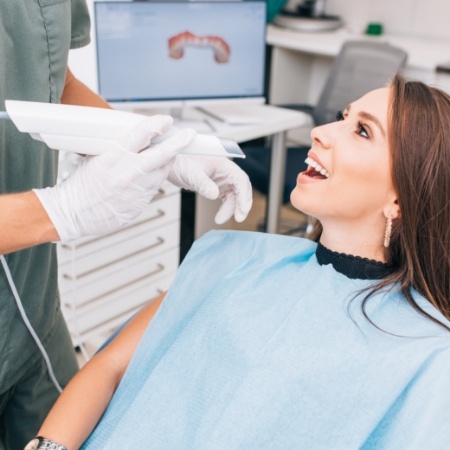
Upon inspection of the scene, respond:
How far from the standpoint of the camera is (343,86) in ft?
9.11

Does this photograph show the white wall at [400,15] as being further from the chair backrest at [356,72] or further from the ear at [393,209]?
the ear at [393,209]

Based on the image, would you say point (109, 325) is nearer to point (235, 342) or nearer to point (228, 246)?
point (228, 246)

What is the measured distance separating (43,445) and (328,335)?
499mm

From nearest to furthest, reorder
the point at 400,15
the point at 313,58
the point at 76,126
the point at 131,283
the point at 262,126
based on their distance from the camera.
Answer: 1. the point at 76,126
2. the point at 131,283
3. the point at 262,126
4. the point at 400,15
5. the point at 313,58

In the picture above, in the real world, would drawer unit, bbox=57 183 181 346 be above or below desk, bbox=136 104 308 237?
below

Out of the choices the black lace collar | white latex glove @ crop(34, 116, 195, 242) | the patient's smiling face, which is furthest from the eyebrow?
white latex glove @ crop(34, 116, 195, 242)

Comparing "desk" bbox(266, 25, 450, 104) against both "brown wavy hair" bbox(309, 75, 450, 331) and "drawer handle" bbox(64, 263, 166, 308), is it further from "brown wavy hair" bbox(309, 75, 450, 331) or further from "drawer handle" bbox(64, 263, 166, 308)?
"brown wavy hair" bbox(309, 75, 450, 331)

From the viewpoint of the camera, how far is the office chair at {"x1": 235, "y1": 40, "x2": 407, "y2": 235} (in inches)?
104

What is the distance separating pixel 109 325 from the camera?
7.13ft

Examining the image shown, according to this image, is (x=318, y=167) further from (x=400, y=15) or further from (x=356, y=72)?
(x=400, y=15)

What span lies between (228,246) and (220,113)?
4.09 ft

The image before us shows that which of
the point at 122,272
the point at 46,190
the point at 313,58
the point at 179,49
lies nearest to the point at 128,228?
the point at 122,272

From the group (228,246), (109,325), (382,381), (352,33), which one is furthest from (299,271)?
(352,33)

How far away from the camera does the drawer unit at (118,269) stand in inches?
77.1
